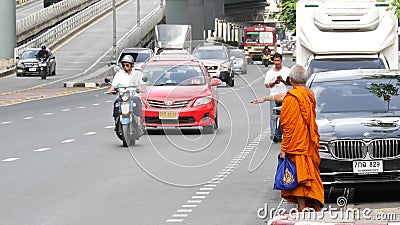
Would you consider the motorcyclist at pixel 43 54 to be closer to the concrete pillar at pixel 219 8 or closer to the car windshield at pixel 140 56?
the car windshield at pixel 140 56

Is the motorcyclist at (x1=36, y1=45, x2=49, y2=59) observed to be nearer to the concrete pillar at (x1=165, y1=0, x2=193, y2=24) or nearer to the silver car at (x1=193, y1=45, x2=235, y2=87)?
the silver car at (x1=193, y1=45, x2=235, y2=87)

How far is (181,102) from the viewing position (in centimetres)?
2395

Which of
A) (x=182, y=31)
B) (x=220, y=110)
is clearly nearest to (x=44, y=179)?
(x=220, y=110)

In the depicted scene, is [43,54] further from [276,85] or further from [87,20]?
[276,85]

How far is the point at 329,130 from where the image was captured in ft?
44.0

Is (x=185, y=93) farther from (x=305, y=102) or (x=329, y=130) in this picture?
(x=305, y=102)

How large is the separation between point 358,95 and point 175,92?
32.6ft

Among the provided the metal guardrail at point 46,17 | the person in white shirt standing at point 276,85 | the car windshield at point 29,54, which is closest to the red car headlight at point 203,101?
the person in white shirt standing at point 276,85

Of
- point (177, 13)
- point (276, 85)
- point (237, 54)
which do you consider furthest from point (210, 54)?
point (276, 85)

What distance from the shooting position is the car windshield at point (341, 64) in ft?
74.9

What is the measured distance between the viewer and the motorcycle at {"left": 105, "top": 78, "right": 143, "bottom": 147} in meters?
21.0

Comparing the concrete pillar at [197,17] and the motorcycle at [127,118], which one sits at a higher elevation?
the motorcycle at [127,118]

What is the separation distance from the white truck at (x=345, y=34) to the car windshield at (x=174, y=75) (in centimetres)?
253

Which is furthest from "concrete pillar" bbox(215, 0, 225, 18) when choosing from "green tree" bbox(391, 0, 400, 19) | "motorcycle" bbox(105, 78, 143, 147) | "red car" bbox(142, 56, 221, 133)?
"motorcycle" bbox(105, 78, 143, 147)
